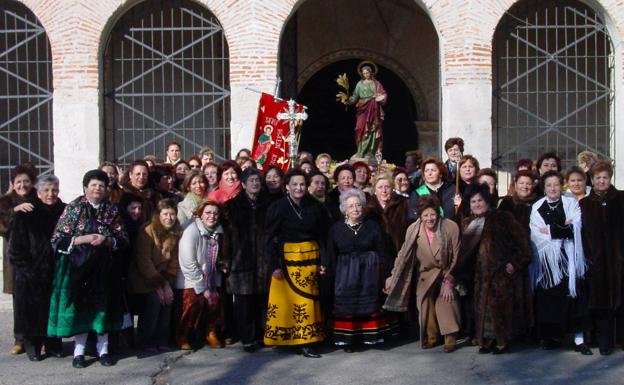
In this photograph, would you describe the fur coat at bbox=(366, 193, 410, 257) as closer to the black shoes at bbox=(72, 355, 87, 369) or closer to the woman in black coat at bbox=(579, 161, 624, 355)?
the woman in black coat at bbox=(579, 161, 624, 355)

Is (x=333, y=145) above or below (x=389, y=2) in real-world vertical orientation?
below

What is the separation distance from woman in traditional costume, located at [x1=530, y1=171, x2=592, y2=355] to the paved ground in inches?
9.7

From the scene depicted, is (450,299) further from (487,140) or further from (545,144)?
(545,144)

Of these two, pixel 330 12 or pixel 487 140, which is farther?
pixel 330 12

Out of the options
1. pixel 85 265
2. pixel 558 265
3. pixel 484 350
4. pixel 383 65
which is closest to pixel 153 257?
pixel 85 265

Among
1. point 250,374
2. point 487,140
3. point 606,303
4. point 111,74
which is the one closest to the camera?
point 250,374

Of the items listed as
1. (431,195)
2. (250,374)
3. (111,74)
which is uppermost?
(111,74)

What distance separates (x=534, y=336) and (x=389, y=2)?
10836 millimetres

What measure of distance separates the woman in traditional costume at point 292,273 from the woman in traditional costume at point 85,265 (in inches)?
50.8

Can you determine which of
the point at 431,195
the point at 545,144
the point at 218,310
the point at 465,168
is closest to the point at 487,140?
the point at 545,144

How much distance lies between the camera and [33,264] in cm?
732

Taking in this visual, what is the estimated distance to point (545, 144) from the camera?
16.5 metres

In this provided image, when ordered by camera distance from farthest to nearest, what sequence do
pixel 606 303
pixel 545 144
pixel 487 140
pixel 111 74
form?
1. pixel 545 144
2. pixel 111 74
3. pixel 487 140
4. pixel 606 303

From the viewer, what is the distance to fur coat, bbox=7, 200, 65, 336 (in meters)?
7.30
